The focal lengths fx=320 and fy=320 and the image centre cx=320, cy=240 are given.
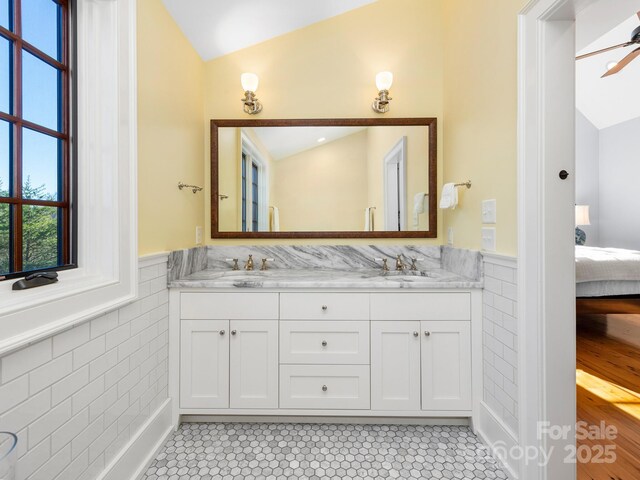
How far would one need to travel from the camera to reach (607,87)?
189 inches

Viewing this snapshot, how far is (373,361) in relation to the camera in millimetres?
1760

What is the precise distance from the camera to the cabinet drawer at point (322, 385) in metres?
1.76

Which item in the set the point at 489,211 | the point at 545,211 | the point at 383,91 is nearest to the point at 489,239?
the point at 489,211

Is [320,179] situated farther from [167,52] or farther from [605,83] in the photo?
[605,83]

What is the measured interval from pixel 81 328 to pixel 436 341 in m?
1.62

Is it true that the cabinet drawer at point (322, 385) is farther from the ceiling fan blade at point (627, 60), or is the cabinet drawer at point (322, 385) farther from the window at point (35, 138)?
the ceiling fan blade at point (627, 60)

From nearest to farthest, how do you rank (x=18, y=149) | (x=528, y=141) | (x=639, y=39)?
(x=18, y=149)
(x=528, y=141)
(x=639, y=39)

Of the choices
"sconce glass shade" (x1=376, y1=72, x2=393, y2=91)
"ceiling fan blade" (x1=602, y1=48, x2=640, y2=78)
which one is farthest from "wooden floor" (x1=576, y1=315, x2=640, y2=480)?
"ceiling fan blade" (x1=602, y1=48, x2=640, y2=78)

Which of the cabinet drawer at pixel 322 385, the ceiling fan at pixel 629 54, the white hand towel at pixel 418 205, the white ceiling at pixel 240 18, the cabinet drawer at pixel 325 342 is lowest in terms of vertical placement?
the cabinet drawer at pixel 322 385

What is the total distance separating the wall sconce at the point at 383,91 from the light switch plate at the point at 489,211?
100 cm

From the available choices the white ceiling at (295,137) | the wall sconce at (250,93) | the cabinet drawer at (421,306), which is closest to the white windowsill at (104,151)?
the wall sconce at (250,93)

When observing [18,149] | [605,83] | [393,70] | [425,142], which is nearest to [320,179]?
[425,142]

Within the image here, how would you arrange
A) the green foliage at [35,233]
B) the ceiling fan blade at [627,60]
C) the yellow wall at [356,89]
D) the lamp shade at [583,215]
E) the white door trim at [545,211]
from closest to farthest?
the green foliage at [35,233], the white door trim at [545,211], the yellow wall at [356,89], the ceiling fan blade at [627,60], the lamp shade at [583,215]

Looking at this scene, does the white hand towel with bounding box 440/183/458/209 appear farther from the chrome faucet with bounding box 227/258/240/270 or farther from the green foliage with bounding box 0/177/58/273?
the green foliage with bounding box 0/177/58/273
